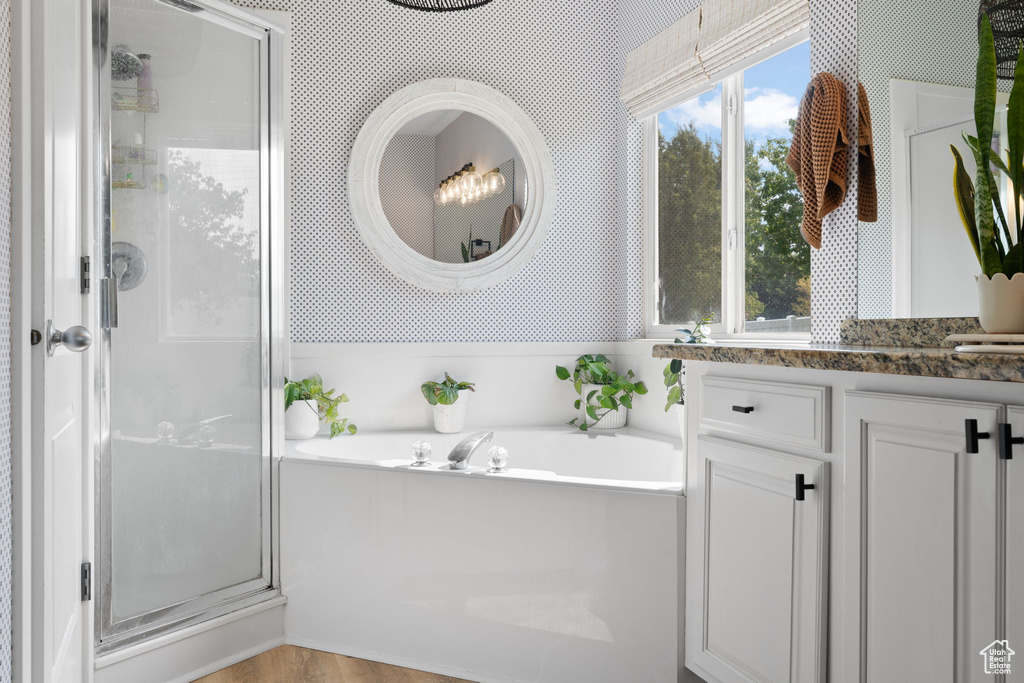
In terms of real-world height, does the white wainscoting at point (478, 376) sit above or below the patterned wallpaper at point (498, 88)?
below

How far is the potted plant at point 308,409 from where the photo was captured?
2551 millimetres

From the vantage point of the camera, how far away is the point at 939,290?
172 cm

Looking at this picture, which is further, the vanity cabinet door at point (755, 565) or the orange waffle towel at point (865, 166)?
the orange waffle towel at point (865, 166)

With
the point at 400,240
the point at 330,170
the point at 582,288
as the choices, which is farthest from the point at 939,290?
the point at 330,170

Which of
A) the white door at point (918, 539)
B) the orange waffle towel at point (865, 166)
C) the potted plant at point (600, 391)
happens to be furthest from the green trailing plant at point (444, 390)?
the white door at point (918, 539)

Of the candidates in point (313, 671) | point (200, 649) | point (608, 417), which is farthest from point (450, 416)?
point (200, 649)

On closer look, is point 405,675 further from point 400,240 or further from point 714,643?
point 400,240

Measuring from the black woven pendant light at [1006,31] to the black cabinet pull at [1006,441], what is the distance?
3.13 feet

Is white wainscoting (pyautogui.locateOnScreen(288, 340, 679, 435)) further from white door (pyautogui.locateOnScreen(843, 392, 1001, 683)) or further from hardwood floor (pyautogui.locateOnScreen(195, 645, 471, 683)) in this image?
white door (pyautogui.locateOnScreen(843, 392, 1001, 683))

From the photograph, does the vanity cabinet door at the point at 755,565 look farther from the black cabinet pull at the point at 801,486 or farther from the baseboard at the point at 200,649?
the baseboard at the point at 200,649

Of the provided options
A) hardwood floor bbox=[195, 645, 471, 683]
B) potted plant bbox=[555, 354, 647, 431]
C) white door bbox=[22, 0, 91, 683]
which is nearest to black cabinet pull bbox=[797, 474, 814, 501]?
hardwood floor bbox=[195, 645, 471, 683]

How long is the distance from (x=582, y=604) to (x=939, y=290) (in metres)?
1.17

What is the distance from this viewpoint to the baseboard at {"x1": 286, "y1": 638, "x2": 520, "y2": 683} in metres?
2.06

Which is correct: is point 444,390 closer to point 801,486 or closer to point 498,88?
point 498,88
